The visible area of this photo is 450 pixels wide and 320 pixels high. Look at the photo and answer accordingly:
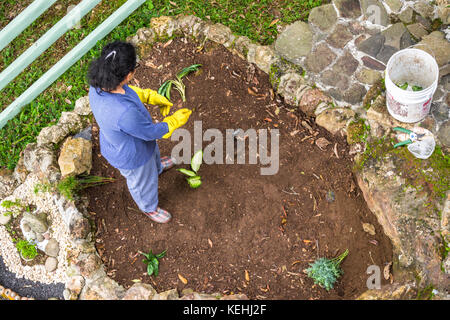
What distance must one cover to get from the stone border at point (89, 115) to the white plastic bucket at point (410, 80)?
439mm

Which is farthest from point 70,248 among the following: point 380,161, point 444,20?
point 444,20

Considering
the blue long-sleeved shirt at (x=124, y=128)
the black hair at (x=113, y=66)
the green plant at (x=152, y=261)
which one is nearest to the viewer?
the black hair at (x=113, y=66)

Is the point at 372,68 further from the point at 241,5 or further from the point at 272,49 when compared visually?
the point at 241,5

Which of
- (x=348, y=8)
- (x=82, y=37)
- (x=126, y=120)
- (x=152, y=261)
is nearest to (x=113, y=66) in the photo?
(x=126, y=120)

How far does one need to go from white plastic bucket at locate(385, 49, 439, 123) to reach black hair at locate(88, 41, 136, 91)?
2.13 m

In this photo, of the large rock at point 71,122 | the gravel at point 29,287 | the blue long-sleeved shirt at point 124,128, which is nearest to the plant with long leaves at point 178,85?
the large rock at point 71,122

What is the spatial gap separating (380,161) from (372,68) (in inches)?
38.5

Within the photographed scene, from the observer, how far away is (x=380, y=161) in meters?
3.91

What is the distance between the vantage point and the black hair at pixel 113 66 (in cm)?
282

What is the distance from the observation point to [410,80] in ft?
13.3

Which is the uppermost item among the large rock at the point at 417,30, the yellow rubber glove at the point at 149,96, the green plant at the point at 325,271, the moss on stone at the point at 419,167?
the yellow rubber glove at the point at 149,96

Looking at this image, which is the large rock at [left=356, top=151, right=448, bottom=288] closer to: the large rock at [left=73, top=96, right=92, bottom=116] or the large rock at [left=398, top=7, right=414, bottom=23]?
the large rock at [left=398, top=7, right=414, bottom=23]

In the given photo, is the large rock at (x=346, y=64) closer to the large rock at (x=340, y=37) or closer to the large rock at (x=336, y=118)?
the large rock at (x=340, y=37)

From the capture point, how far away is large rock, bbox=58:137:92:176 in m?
4.04
